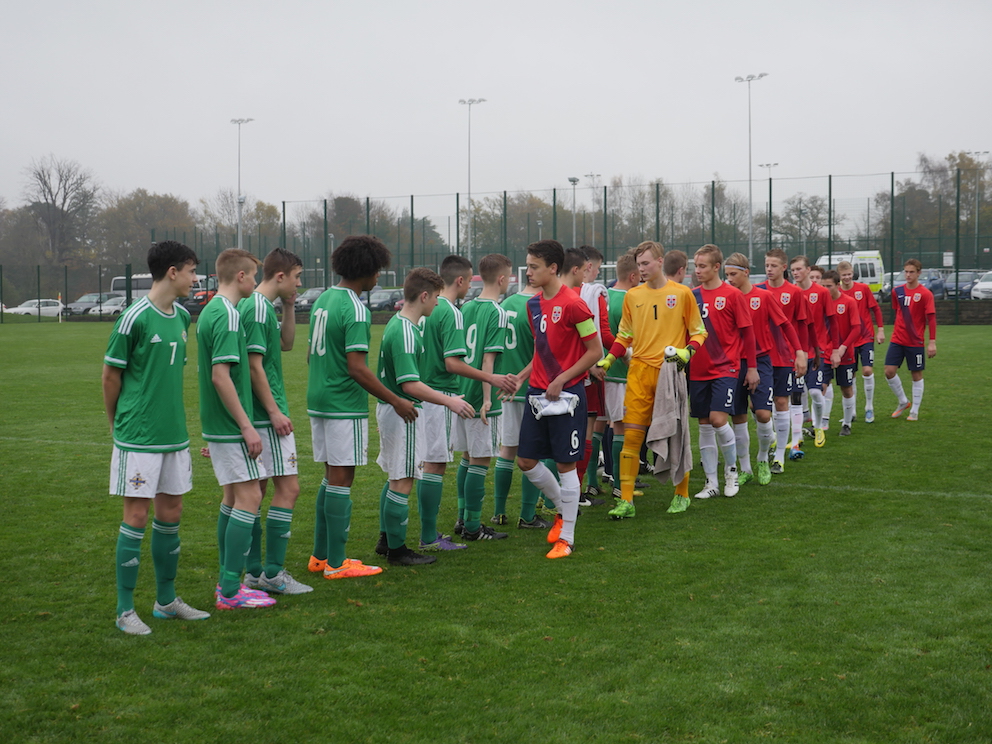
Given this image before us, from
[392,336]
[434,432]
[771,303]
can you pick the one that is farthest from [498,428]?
[771,303]

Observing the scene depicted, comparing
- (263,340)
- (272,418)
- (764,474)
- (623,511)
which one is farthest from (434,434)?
(764,474)

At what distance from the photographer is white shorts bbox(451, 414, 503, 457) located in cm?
639

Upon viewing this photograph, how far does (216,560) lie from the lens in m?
5.79

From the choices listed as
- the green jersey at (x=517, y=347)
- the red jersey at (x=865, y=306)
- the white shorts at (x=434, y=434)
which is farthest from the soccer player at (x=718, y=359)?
the red jersey at (x=865, y=306)

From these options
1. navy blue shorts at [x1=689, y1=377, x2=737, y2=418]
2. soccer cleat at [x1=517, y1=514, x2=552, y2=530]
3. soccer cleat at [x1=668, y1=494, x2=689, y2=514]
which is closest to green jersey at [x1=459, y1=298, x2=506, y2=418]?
soccer cleat at [x1=517, y1=514, x2=552, y2=530]

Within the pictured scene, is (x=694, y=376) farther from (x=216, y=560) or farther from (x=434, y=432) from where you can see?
(x=216, y=560)

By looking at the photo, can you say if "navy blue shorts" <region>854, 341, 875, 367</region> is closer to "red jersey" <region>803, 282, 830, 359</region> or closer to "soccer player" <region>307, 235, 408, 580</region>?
"red jersey" <region>803, 282, 830, 359</region>

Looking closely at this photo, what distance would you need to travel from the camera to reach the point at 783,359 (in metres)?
8.98

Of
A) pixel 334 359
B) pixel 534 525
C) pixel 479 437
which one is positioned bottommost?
pixel 534 525

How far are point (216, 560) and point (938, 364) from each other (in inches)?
663

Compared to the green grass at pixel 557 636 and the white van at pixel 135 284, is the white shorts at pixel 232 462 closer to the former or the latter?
the green grass at pixel 557 636

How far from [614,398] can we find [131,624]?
15.4 feet

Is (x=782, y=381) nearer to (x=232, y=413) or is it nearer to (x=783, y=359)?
(x=783, y=359)

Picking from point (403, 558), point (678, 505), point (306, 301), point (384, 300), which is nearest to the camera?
point (403, 558)
